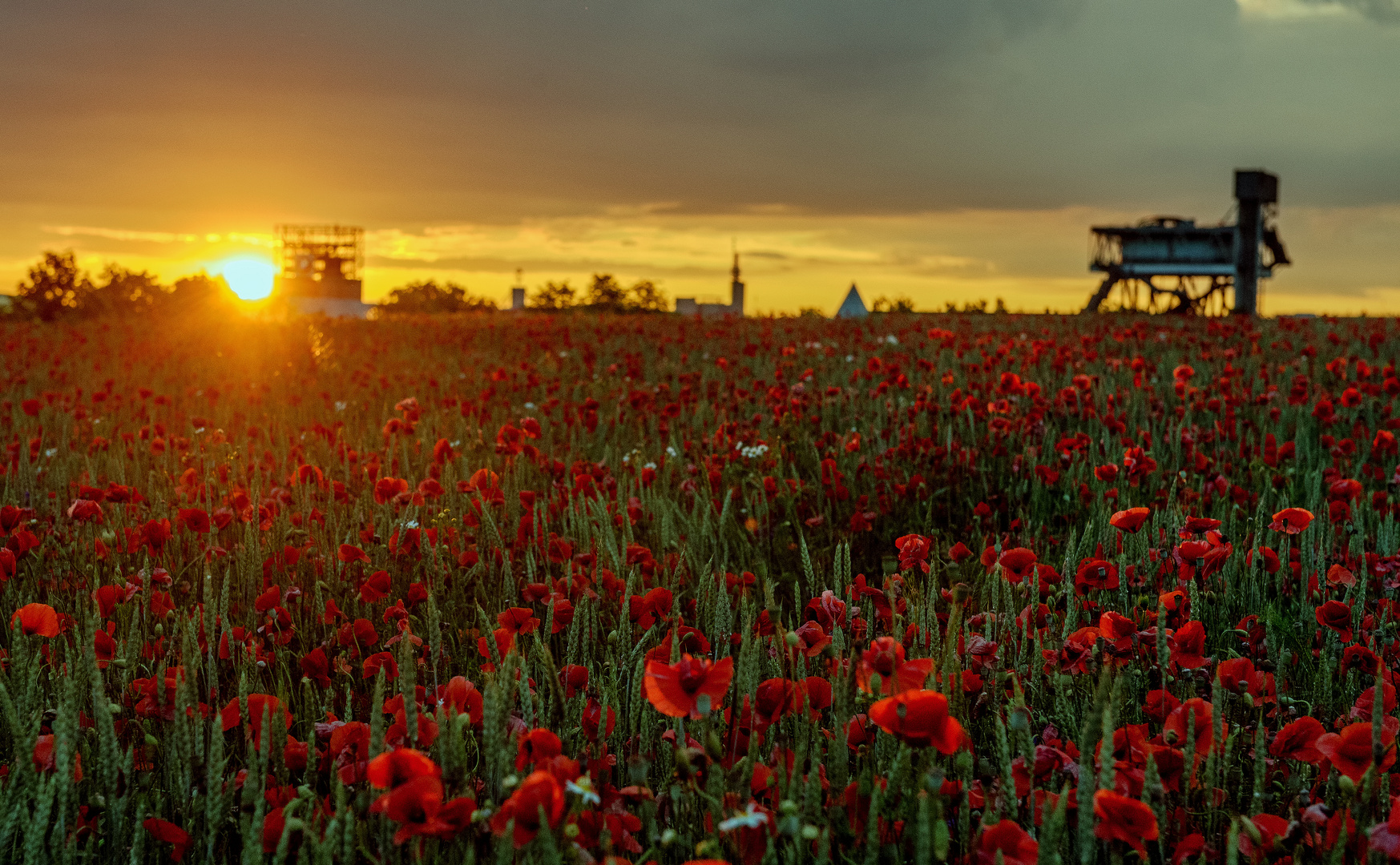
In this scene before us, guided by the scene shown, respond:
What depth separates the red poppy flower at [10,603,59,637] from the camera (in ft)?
6.64

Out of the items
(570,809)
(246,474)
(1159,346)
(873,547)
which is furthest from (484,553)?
(1159,346)

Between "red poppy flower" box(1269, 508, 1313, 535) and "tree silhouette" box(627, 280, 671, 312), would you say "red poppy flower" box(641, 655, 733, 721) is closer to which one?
"red poppy flower" box(1269, 508, 1313, 535)

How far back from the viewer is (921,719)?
1.36 meters

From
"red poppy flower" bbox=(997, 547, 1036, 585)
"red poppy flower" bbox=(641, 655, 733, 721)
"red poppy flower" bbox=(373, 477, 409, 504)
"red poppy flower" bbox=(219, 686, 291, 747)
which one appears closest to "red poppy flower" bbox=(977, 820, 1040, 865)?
"red poppy flower" bbox=(641, 655, 733, 721)

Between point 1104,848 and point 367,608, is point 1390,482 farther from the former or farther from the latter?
point 367,608

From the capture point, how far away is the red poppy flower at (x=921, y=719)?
1.35 metres

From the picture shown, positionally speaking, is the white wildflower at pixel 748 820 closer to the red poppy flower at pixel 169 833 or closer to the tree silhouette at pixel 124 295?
the red poppy flower at pixel 169 833

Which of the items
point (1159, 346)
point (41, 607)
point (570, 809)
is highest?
point (1159, 346)

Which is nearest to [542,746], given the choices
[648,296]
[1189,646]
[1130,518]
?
[1189,646]

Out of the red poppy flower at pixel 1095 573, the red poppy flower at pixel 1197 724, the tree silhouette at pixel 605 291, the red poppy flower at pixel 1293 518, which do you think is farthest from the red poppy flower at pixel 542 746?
the tree silhouette at pixel 605 291

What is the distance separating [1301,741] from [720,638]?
1.07 metres

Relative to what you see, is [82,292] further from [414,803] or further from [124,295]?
[414,803]

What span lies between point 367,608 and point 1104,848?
2171mm

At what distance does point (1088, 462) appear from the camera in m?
4.94
